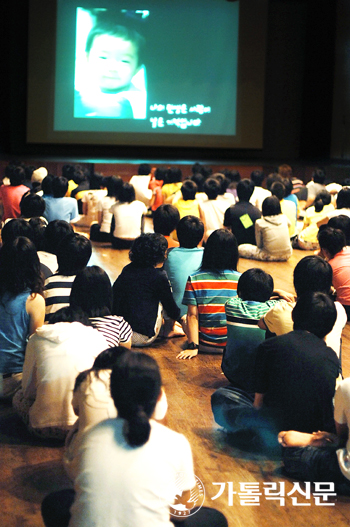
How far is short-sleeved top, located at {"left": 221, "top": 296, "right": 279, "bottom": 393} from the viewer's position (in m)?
2.74

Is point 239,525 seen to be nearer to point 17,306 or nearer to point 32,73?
point 17,306

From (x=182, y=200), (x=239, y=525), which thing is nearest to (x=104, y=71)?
(x=182, y=200)

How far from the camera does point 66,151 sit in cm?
1089

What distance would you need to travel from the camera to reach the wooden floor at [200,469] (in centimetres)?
199

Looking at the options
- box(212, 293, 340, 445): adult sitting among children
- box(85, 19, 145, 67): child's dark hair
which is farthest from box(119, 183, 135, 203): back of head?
box(85, 19, 145, 67): child's dark hair

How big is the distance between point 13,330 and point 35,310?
0.43ft

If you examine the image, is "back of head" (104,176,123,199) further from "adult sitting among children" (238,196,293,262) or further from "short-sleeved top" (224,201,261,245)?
"adult sitting among children" (238,196,293,262)

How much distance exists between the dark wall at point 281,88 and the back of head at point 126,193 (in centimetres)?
480

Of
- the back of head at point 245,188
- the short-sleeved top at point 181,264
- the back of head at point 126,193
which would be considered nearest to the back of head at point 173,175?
the back of head at point 126,193

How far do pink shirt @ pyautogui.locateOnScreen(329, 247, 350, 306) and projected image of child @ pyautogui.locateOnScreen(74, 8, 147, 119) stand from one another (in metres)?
6.80

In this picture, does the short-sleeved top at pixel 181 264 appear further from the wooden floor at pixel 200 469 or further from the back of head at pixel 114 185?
the back of head at pixel 114 185

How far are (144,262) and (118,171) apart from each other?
734cm

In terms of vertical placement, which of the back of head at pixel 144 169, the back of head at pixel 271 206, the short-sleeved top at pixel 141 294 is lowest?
the short-sleeved top at pixel 141 294

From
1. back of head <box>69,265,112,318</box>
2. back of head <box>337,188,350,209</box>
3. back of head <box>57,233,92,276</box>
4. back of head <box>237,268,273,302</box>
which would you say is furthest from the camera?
back of head <box>337,188,350,209</box>
